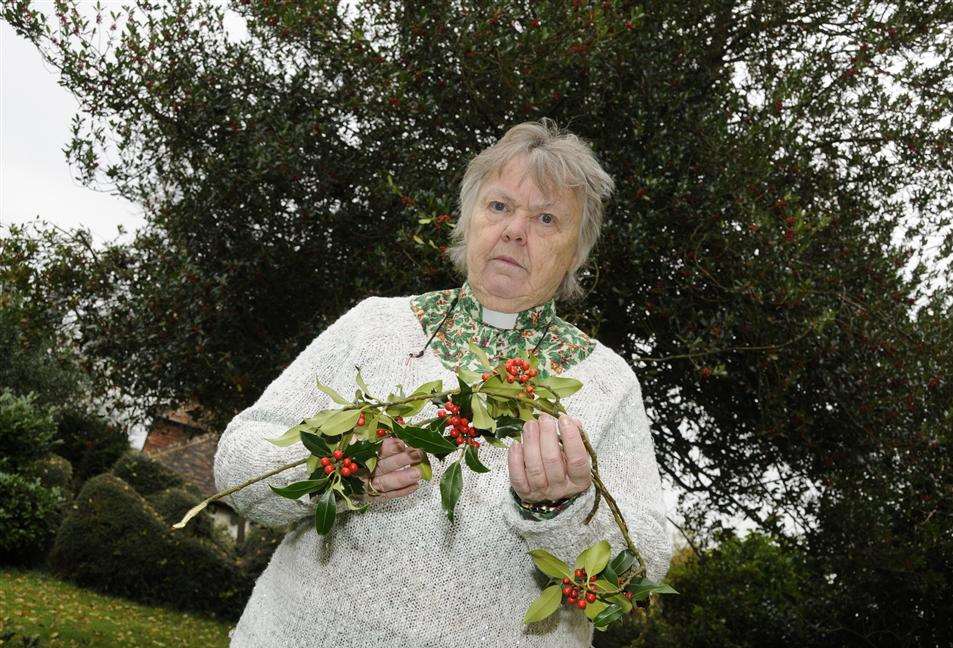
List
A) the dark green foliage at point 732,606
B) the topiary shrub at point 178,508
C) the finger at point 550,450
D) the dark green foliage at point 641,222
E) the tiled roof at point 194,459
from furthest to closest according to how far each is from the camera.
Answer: the tiled roof at point 194,459
the topiary shrub at point 178,508
the dark green foliage at point 732,606
the dark green foliage at point 641,222
the finger at point 550,450

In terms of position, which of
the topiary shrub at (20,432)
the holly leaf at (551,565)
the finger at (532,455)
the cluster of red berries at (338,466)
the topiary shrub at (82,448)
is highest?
the topiary shrub at (82,448)

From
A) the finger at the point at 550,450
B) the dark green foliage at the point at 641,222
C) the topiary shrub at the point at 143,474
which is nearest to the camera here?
the finger at the point at 550,450

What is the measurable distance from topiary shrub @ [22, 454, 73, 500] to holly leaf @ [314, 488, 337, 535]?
14.9m

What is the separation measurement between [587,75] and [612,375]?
382 centimetres

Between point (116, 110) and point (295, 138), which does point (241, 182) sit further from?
point (116, 110)

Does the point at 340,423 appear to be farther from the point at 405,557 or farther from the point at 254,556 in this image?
the point at 254,556

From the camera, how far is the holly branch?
A: 6.17 feet

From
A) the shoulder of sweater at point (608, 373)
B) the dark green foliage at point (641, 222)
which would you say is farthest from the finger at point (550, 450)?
the dark green foliage at point (641, 222)

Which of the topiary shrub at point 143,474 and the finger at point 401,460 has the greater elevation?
the topiary shrub at point 143,474

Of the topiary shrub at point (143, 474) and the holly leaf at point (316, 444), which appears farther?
the topiary shrub at point (143, 474)

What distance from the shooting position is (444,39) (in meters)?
5.97

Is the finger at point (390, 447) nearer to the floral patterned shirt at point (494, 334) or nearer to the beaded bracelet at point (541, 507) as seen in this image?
the beaded bracelet at point (541, 507)

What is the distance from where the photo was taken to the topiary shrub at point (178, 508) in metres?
15.1

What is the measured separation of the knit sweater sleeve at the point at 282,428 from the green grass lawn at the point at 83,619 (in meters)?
6.98
